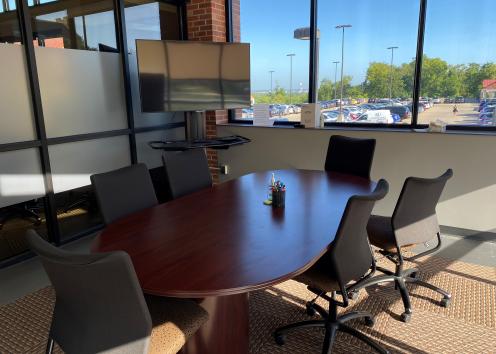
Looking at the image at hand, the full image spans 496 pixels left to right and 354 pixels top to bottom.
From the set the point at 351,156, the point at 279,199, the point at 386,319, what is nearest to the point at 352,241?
the point at 279,199

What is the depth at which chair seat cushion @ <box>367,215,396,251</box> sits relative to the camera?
2434 millimetres

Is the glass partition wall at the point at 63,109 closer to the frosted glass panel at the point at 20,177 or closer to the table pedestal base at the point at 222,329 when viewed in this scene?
the frosted glass panel at the point at 20,177

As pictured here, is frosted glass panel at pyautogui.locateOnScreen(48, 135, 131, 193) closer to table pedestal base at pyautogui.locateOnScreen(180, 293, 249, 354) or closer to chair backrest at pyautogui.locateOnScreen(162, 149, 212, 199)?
chair backrest at pyautogui.locateOnScreen(162, 149, 212, 199)

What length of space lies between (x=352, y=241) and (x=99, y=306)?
1.21 meters

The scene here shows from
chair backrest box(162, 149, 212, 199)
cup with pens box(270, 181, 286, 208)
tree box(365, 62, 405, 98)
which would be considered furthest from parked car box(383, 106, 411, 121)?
cup with pens box(270, 181, 286, 208)

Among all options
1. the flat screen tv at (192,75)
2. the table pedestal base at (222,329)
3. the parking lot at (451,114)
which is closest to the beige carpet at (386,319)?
the table pedestal base at (222,329)

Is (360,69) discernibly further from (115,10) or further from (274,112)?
(115,10)

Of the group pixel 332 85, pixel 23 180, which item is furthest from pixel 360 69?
pixel 23 180

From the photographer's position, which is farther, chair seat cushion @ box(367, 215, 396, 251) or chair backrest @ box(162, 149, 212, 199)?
chair backrest @ box(162, 149, 212, 199)

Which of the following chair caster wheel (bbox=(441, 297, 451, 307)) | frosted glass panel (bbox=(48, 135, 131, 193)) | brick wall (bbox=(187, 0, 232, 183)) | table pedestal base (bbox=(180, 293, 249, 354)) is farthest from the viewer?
brick wall (bbox=(187, 0, 232, 183))

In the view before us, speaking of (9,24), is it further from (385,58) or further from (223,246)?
(385,58)

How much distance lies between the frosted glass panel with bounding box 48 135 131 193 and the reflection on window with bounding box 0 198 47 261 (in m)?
0.25

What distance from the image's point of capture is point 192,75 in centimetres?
405

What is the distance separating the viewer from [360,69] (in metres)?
4.12
